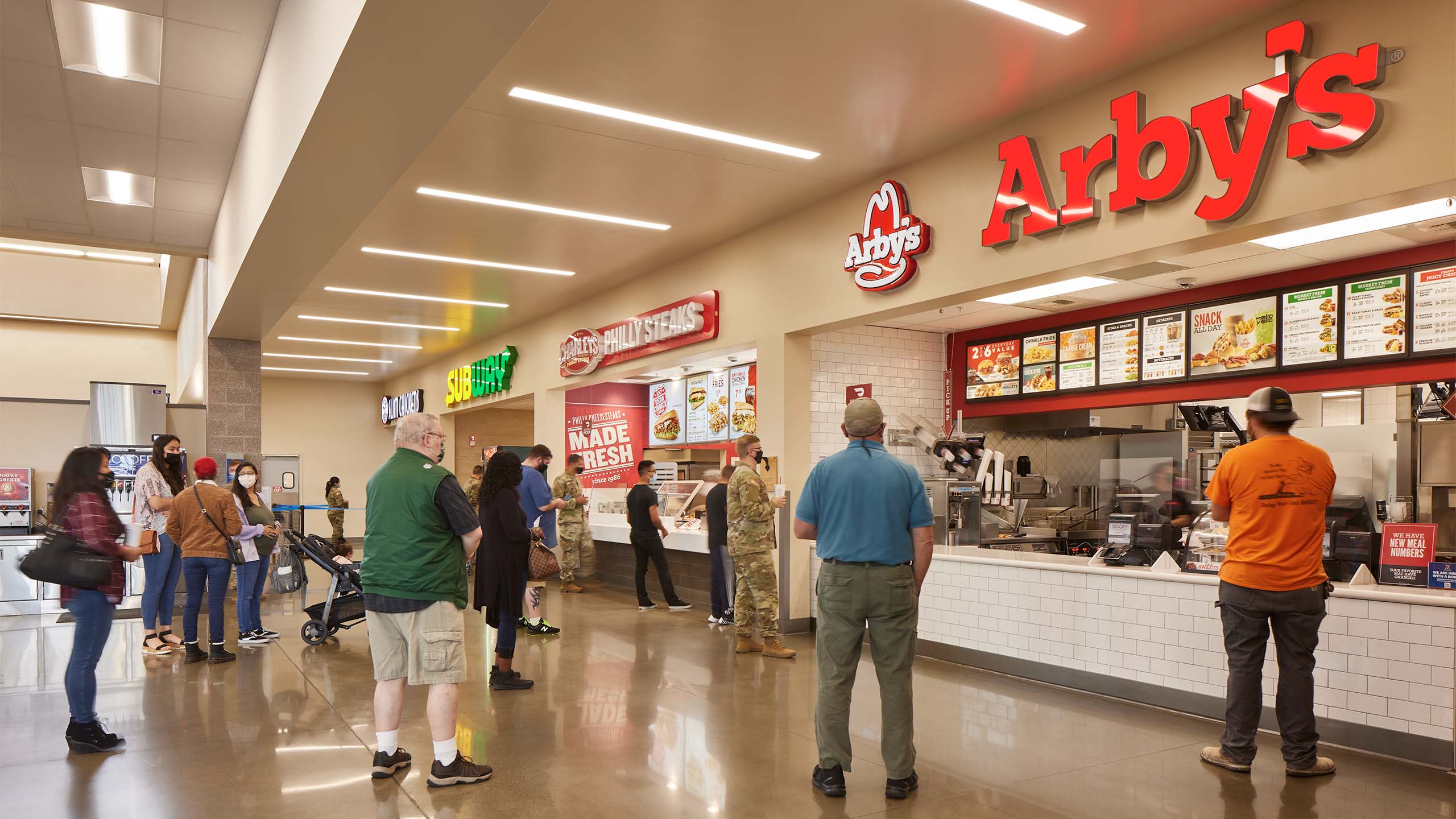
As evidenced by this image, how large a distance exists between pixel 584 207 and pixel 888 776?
17.8 ft

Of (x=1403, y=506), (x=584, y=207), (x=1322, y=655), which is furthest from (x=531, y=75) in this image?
(x=1403, y=506)

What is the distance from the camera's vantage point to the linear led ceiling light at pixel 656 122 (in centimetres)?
547

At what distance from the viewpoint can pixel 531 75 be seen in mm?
5168

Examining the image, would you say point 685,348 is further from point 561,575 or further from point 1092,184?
point 1092,184

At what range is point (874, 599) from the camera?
369cm

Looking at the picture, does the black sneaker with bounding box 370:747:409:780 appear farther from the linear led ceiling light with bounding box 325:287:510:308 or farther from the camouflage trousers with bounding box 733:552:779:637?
the linear led ceiling light with bounding box 325:287:510:308

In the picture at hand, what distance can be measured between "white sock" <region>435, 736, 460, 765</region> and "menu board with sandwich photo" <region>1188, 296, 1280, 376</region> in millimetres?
6681

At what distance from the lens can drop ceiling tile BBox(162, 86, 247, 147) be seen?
6.07 meters

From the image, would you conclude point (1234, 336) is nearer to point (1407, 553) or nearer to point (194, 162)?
point (1407, 553)

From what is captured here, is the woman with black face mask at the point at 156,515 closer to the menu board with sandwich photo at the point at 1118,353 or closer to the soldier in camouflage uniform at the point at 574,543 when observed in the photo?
the soldier in camouflage uniform at the point at 574,543

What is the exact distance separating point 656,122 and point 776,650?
12.6 ft

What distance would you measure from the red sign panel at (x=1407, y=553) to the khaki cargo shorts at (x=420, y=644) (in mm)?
4582

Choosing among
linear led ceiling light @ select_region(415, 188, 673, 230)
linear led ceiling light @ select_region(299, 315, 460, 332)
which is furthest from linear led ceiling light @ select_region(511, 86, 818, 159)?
linear led ceiling light @ select_region(299, 315, 460, 332)

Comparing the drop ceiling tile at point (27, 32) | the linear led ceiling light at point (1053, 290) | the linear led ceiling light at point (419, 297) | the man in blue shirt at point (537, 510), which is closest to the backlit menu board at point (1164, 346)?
the linear led ceiling light at point (1053, 290)
